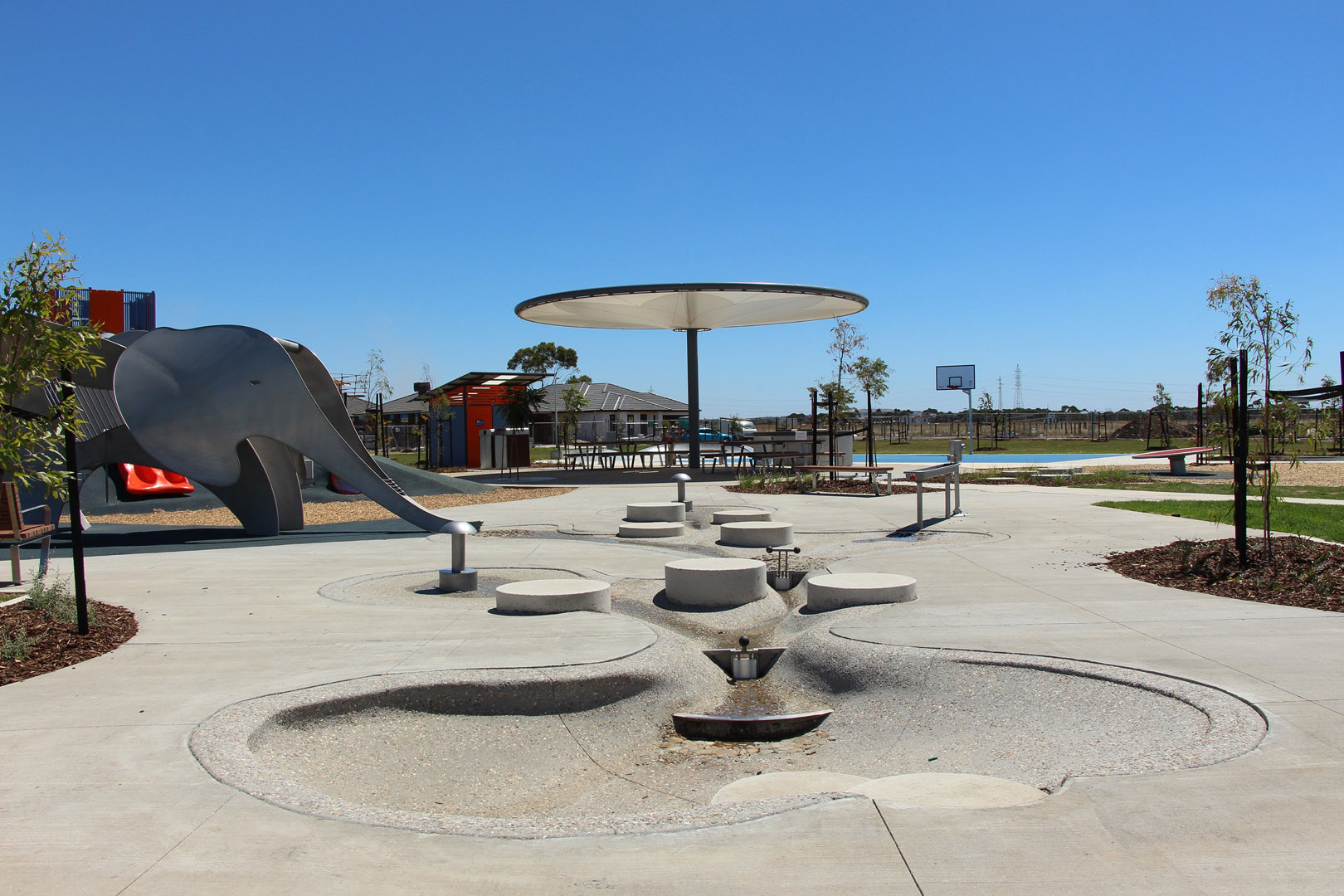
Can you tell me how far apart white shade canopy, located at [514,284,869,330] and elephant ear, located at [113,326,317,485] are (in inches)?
499

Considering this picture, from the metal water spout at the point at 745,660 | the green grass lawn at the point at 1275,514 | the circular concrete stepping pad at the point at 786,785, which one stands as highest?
the green grass lawn at the point at 1275,514

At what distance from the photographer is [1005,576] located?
897 centimetres

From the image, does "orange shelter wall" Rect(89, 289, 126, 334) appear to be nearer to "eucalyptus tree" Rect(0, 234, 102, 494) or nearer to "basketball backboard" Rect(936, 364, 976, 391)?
"eucalyptus tree" Rect(0, 234, 102, 494)

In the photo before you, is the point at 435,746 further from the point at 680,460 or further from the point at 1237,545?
the point at 680,460

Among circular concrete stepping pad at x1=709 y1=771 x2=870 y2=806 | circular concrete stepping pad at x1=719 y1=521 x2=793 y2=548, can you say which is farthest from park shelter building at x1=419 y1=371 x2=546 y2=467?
circular concrete stepping pad at x1=709 y1=771 x2=870 y2=806

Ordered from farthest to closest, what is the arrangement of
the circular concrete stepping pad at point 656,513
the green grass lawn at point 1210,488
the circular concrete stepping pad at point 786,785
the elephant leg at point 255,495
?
the green grass lawn at point 1210,488 < the circular concrete stepping pad at point 656,513 < the elephant leg at point 255,495 < the circular concrete stepping pad at point 786,785

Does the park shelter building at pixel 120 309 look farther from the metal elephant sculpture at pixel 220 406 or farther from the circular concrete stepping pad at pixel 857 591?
the circular concrete stepping pad at pixel 857 591

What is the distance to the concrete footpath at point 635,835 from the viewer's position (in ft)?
10.3

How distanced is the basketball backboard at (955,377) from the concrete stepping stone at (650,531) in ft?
129

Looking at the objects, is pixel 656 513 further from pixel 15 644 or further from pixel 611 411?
pixel 611 411

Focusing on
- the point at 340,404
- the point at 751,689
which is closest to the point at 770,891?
the point at 751,689

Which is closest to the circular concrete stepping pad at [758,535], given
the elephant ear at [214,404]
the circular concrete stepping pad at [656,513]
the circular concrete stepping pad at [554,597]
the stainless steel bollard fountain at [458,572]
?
the circular concrete stepping pad at [656,513]

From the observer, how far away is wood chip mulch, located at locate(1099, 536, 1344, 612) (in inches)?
305

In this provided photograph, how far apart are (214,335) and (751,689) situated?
9809 millimetres
